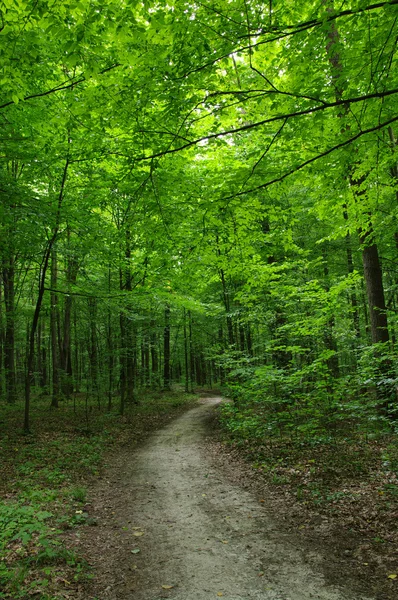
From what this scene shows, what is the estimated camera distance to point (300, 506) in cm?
616

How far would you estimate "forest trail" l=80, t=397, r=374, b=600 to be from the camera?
4.04 meters

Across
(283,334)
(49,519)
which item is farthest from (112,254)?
(49,519)

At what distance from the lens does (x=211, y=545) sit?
5.05m

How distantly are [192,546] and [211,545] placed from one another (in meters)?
0.26

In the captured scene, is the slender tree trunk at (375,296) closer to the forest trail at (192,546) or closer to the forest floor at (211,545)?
the forest floor at (211,545)

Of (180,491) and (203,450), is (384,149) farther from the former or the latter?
(203,450)

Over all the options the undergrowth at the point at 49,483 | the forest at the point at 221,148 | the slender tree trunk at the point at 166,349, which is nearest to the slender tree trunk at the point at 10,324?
the undergrowth at the point at 49,483

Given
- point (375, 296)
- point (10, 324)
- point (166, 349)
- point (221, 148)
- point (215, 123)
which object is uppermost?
point (221, 148)

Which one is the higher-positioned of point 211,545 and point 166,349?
point 166,349

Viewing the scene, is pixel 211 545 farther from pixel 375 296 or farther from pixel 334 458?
pixel 375 296

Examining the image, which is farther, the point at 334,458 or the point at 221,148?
the point at 221,148

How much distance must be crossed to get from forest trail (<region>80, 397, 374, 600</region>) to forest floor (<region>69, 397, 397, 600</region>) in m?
0.01

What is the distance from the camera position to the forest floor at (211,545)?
4.02 metres

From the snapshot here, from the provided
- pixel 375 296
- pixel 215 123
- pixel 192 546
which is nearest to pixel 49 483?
pixel 192 546
